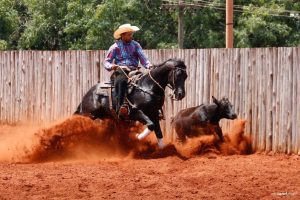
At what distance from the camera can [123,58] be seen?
43.8ft

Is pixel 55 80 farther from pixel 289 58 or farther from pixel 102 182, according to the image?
pixel 102 182

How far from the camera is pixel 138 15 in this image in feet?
117

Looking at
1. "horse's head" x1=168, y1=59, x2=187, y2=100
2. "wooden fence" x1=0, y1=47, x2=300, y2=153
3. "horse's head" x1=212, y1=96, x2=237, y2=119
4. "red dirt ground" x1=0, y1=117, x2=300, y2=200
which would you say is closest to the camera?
"red dirt ground" x1=0, y1=117, x2=300, y2=200

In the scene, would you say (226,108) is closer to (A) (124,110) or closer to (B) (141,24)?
(A) (124,110)

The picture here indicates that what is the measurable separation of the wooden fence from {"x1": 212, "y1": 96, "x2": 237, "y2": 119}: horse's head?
359 mm

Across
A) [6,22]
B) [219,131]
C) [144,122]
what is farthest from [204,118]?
[6,22]

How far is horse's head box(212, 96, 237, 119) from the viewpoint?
1327 cm

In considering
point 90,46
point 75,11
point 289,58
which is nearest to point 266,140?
point 289,58

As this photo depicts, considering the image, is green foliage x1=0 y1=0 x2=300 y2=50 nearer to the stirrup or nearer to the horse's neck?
the horse's neck

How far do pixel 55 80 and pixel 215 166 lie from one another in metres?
7.94

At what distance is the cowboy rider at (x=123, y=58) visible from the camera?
514 inches

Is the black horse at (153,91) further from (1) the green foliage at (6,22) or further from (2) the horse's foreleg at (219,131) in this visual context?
(1) the green foliage at (6,22)

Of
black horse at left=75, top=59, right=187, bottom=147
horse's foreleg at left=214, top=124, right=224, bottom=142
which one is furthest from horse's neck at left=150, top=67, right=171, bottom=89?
horse's foreleg at left=214, top=124, right=224, bottom=142

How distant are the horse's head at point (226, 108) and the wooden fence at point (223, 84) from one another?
14.1 inches
